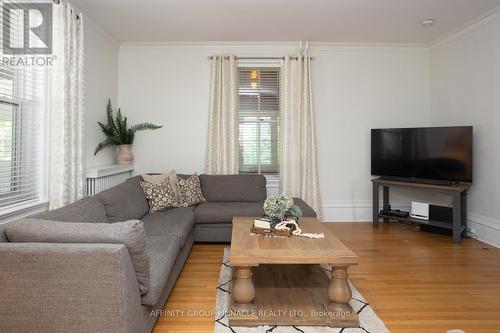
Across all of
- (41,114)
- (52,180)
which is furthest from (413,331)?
(41,114)

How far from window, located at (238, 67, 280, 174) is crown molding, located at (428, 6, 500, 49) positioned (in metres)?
2.46

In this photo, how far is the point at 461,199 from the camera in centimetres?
389

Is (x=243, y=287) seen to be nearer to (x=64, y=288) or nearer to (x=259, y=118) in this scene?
(x=64, y=288)

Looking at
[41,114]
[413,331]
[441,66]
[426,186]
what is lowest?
[413,331]

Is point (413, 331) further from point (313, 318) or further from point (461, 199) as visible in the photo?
point (461, 199)

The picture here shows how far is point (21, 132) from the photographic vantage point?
259 centimetres

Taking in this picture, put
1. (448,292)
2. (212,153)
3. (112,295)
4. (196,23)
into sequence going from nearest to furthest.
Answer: (112,295), (448,292), (196,23), (212,153)

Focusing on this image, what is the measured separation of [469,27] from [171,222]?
14.8 feet

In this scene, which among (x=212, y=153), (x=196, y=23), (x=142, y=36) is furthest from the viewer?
(x=212, y=153)

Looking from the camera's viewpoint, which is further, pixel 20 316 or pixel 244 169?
pixel 244 169

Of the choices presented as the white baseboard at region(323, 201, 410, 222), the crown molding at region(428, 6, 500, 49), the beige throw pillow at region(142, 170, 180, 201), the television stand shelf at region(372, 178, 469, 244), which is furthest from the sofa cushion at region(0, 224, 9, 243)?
the crown molding at region(428, 6, 500, 49)

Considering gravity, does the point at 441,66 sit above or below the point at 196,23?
below

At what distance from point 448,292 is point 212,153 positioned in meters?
3.30

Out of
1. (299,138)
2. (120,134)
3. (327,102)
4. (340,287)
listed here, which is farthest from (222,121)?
(340,287)
